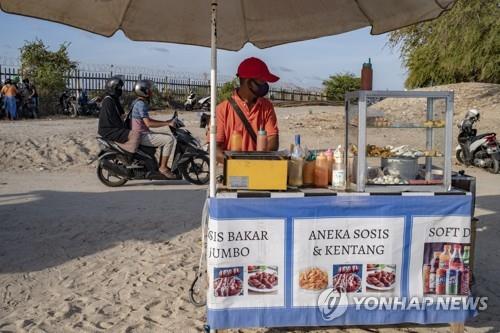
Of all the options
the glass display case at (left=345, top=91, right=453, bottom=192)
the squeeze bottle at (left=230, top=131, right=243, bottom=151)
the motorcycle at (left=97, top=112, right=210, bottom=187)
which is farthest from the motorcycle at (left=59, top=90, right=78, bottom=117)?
the glass display case at (left=345, top=91, right=453, bottom=192)

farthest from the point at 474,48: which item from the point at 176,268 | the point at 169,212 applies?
the point at 176,268

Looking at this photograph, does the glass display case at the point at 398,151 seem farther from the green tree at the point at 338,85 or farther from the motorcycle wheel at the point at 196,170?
the green tree at the point at 338,85

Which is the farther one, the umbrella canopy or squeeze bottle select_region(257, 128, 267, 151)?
the umbrella canopy

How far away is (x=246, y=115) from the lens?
441cm

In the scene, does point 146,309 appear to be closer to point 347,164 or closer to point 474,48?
point 347,164

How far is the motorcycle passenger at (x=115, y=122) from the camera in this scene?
28.6 feet

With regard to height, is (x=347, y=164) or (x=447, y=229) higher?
(x=347, y=164)

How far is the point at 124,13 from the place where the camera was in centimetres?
432

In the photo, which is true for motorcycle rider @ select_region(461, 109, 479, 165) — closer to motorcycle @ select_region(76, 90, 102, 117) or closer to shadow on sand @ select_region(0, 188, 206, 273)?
shadow on sand @ select_region(0, 188, 206, 273)

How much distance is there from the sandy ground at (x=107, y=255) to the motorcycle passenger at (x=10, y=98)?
9.37 meters

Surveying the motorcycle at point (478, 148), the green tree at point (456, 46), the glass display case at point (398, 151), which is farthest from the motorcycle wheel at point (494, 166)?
the glass display case at point (398, 151)

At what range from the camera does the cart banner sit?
11.1 feet

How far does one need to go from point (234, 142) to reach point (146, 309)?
147 centimetres

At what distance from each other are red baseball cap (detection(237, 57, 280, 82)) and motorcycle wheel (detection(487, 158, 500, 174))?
8755mm
